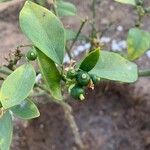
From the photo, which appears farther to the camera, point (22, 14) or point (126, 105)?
point (126, 105)

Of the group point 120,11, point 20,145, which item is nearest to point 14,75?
point 20,145

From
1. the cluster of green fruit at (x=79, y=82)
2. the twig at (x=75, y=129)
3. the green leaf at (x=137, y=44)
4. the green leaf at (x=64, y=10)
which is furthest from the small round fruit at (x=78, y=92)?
the twig at (x=75, y=129)

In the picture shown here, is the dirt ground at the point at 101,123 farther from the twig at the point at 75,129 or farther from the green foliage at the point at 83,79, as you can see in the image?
the green foliage at the point at 83,79

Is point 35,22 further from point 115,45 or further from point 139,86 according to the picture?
point 115,45

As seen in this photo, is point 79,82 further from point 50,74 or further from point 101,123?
point 101,123

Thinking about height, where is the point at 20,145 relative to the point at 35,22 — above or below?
below

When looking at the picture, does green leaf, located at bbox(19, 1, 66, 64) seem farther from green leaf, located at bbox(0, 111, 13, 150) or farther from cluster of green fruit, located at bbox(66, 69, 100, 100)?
green leaf, located at bbox(0, 111, 13, 150)
